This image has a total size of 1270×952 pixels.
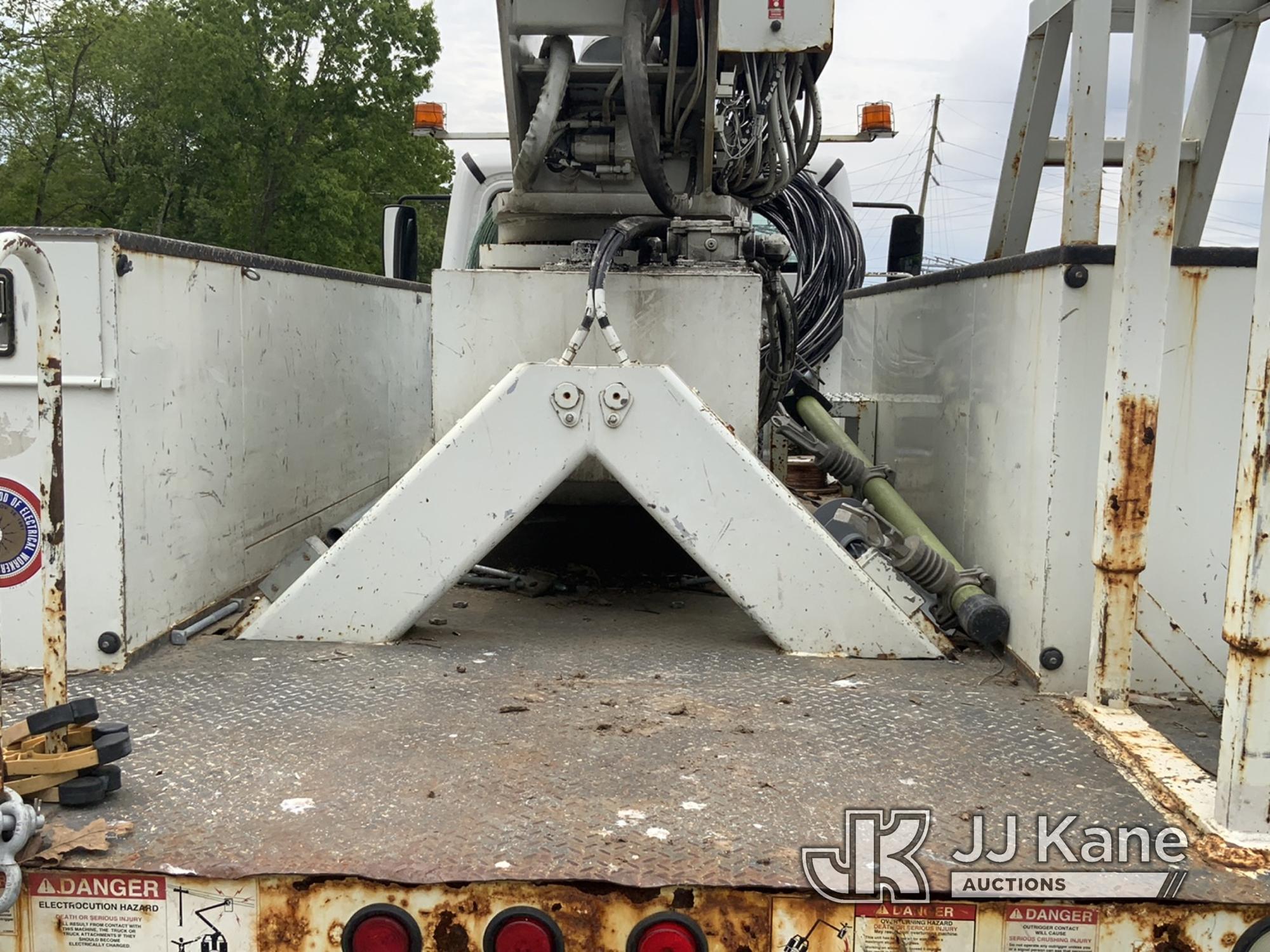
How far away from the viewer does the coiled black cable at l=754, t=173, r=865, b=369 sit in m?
4.70

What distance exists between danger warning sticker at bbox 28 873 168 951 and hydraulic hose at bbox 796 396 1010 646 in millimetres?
1861

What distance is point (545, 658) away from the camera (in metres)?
2.78

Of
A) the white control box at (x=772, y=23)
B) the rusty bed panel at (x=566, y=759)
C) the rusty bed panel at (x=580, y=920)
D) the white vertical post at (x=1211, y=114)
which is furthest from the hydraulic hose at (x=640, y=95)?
the rusty bed panel at (x=580, y=920)

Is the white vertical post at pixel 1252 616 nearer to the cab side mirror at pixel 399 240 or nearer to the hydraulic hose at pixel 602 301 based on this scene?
the hydraulic hose at pixel 602 301

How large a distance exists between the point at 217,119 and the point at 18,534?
76.9 feet

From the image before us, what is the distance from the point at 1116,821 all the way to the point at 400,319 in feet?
12.1

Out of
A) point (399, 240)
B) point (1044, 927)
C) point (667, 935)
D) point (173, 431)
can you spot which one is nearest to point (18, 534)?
point (173, 431)

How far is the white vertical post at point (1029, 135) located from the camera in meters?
3.06

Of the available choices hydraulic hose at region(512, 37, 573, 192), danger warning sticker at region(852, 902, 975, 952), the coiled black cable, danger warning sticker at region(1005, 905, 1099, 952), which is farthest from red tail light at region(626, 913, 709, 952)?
the coiled black cable

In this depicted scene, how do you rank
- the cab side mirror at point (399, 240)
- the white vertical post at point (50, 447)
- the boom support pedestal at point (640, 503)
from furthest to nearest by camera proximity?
the cab side mirror at point (399, 240) → the boom support pedestal at point (640, 503) → the white vertical post at point (50, 447)

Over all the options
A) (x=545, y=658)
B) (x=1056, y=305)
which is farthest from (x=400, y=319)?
(x=1056, y=305)

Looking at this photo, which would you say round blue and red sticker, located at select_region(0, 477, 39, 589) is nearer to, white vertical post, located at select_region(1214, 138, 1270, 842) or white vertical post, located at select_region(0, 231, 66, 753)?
white vertical post, located at select_region(0, 231, 66, 753)

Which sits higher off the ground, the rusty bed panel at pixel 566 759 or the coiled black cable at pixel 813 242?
the coiled black cable at pixel 813 242

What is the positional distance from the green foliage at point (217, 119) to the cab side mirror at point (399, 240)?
59.3 feet
